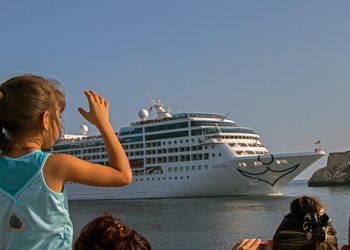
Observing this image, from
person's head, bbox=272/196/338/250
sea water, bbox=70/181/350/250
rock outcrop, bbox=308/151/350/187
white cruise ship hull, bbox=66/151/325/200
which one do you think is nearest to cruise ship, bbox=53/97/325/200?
white cruise ship hull, bbox=66/151/325/200

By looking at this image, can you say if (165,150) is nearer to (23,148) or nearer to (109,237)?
(23,148)

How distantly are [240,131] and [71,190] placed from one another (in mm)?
15345

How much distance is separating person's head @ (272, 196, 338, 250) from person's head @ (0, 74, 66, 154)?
838 mm

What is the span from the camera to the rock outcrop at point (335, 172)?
87.1 meters

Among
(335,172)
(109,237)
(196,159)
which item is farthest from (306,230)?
(335,172)

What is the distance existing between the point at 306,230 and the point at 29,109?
0.98 m

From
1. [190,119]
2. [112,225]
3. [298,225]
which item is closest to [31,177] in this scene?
[112,225]

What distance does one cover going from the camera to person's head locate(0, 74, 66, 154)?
5.13ft

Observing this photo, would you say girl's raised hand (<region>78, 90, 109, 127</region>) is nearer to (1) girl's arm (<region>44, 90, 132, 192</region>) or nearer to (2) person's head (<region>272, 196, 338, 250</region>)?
(1) girl's arm (<region>44, 90, 132, 192</region>)

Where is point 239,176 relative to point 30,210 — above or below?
below

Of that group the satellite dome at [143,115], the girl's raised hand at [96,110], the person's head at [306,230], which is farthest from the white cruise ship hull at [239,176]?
the girl's raised hand at [96,110]

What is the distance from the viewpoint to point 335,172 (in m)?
89.2

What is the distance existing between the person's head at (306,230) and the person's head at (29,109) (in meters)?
0.84

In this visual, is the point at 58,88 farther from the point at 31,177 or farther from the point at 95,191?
the point at 95,191
